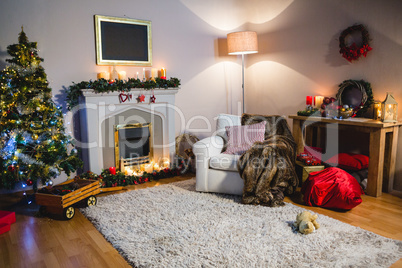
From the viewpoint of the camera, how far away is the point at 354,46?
366 centimetres

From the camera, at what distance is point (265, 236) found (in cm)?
248

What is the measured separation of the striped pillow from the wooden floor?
0.75 m

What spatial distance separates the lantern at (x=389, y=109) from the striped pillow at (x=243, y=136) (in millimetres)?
1256

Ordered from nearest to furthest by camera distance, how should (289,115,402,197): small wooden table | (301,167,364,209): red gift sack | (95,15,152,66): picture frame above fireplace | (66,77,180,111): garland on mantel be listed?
(301,167,364,209): red gift sack → (289,115,402,197): small wooden table → (66,77,180,111): garland on mantel → (95,15,152,66): picture frame above fireplace

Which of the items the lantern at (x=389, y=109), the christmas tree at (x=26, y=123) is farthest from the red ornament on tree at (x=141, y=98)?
the lantern at (x=389, y=109)

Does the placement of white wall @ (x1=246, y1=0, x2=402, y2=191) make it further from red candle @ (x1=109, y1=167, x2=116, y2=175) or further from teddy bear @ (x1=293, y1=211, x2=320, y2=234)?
red candle @ (x1=109, y1=167, x2=116, y2=175)

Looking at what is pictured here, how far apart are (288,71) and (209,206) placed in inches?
103

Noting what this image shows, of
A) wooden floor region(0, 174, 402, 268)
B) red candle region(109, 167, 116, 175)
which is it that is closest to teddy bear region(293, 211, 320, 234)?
wooden floor region(0, 174, 402, 268)

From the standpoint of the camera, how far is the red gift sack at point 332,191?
297cm

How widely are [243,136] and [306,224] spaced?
4.60ft

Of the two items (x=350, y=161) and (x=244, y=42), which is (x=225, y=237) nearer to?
(x=350, y=161)

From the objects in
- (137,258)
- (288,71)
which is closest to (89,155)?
(137,258)

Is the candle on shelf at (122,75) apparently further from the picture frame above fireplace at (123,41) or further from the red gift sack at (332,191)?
the red gift sack at (332,191)

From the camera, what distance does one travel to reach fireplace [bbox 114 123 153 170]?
163 inches
